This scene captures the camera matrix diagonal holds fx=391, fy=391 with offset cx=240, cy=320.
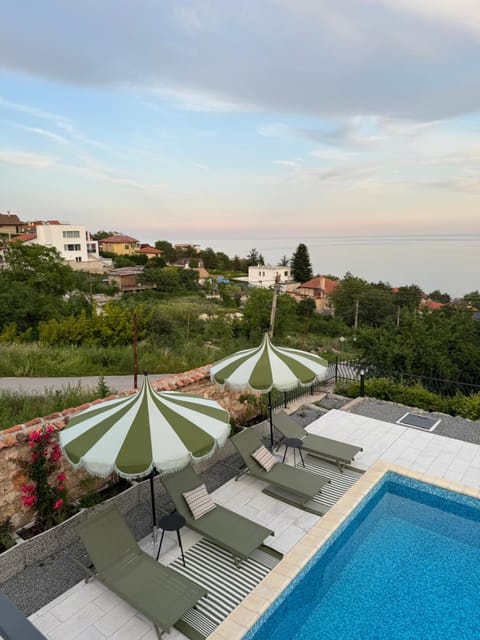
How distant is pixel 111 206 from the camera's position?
4403cm

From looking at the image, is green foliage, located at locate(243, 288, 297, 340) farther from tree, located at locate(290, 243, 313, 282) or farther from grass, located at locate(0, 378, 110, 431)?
tree, located at locate(290, 243, 313, 282)

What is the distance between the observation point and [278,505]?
22.1ft

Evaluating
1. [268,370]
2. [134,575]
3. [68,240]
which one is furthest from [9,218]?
[134,575]

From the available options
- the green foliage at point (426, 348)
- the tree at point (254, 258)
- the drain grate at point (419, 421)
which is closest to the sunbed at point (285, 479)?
the drain grate at point (419, 421)

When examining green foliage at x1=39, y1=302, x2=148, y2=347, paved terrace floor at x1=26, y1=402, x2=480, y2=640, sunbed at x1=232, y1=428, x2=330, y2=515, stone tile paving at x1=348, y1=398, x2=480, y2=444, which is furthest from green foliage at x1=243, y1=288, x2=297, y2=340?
sunbed at x1=232, y1=428, x2=330, y2=515

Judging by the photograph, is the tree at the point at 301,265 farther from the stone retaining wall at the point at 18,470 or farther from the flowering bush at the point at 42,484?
the flowering bush at the point at 42,484

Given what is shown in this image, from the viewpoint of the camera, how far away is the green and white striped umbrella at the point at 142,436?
450cm

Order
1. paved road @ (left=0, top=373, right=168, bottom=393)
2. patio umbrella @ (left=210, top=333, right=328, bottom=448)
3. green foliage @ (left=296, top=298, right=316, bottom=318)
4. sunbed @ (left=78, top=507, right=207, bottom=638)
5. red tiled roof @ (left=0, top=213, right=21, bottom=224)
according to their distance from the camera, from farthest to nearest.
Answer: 1. red tiled roof @ (left=0, top=213, right=21, bottom=224)
2. green foliage @ (left=296, top=298, right=316, bottom=318)
3. paved road @ (left=0, top=373, right=168, bottom=393)
4. patio umbrella @ (left=210, top=333, right=328, bottom=448)
5. sunbed @ (left=78, top=507, right=207, bottom=638)

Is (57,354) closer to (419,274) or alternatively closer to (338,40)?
(338,40)

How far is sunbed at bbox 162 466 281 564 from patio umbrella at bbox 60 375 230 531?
1.41m

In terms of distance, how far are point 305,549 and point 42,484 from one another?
3914 millimetres

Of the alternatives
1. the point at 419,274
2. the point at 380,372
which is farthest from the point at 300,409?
the point at 419,274

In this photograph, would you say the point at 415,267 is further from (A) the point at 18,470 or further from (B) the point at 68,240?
(A) the point at 18,470

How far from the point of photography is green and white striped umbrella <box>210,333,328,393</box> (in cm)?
709
